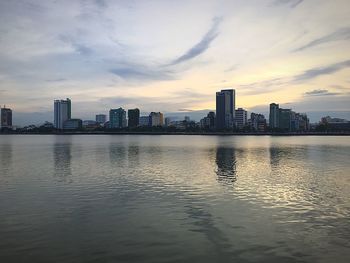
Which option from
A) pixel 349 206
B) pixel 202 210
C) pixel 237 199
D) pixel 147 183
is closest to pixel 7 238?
pixel 202 210

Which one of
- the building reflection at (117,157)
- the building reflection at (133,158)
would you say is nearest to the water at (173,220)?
the building reflection at (133,158)

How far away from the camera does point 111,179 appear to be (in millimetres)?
31359

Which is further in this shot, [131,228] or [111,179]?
[111,179]

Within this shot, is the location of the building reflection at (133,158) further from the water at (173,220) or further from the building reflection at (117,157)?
the water at (173,220)

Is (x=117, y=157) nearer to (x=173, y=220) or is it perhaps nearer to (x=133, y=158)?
(x=133, y=158)

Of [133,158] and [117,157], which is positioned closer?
[133,158]

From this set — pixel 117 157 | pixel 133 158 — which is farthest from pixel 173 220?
pixel 117 157

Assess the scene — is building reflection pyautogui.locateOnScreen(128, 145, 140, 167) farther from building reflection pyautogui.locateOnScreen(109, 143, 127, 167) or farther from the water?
the water

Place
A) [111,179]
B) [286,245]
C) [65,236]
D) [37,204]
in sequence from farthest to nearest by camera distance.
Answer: [111,179], [37,204], [65,236], [286,245]

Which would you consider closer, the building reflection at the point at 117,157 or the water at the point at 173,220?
the water at the point at 173,220

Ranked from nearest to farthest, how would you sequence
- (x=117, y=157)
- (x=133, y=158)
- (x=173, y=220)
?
1. (x=173, y=220)
2. (x=133, y=158)
3. (x=117, y=157)

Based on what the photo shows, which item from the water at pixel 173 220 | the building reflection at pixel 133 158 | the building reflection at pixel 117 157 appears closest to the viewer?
the water at pixel 173 220

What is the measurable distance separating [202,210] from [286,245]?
6.23 meters

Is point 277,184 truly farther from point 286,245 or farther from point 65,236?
point 65,236
